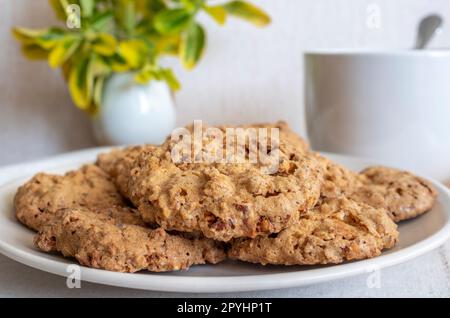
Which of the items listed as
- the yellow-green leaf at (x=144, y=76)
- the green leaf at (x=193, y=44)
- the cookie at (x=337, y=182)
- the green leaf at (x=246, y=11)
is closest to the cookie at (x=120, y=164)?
the cookie at (x=337, y=182)

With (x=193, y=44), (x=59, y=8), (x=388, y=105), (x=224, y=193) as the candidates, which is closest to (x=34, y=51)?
(x=59, y=8)

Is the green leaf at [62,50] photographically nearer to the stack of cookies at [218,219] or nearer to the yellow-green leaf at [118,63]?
the yellow-green leaf at [118,63]

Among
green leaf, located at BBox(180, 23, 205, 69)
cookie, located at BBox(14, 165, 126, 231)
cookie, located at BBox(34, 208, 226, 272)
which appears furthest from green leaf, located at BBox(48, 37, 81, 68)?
cookie, located at BBox(34, 208, 226, 272)

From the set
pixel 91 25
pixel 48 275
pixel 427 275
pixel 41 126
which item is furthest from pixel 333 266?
pixel 41 126

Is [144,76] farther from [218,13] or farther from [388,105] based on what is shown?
[388,105]

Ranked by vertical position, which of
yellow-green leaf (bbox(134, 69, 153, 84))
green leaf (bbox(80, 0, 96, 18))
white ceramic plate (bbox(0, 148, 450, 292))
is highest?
green leaf (bbox(80, 0, 96, 18))

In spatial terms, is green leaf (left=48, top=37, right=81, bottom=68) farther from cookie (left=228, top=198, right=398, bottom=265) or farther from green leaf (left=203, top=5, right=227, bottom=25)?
cookie (left=228, top=198, right=398, bottom=265)
